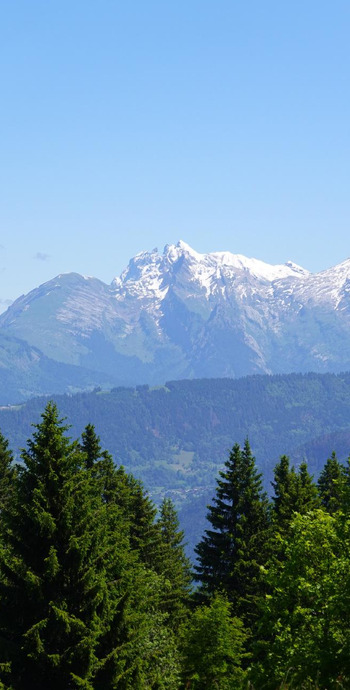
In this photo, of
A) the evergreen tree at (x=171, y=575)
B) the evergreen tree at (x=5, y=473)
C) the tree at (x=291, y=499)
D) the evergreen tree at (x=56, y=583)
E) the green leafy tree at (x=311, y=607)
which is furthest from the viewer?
the evergreen tree at (x=5, y=473)

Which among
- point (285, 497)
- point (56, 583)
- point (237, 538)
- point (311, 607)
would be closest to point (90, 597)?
point (56, 583)

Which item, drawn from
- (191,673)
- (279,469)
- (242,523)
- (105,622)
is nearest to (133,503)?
(242,523)

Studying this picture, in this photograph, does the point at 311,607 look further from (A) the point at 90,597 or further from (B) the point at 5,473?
(B) the point at 5,473

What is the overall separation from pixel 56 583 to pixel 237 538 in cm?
2862

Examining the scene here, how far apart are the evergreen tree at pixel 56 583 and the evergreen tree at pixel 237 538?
26278 mm

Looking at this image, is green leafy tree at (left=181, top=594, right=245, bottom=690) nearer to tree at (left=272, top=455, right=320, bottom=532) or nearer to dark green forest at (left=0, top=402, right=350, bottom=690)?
dark green forest at (left=0, top=402, right=350, bottom=690)

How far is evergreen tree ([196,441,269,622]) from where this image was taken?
5500 centimetres

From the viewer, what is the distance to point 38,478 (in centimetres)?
2881

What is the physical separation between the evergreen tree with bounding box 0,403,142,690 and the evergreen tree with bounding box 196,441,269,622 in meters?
26.3

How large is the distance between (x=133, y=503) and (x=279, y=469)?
40.5ft

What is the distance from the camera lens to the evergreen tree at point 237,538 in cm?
5500

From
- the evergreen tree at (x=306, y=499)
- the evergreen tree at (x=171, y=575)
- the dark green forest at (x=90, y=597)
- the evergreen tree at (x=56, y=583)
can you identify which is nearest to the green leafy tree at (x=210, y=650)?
the evergreen tree at (x=171, y=575)

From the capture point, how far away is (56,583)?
1097 inches

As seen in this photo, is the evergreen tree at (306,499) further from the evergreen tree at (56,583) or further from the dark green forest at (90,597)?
the evergreen tree at (56,583)
